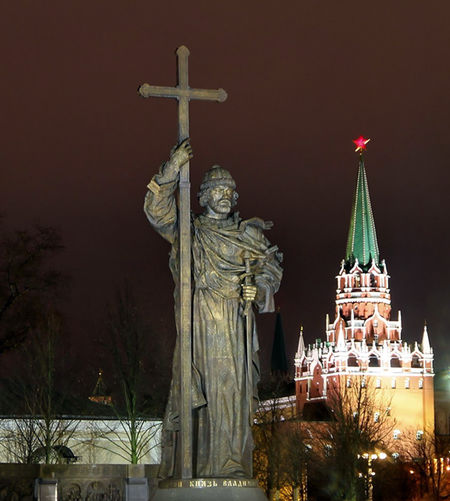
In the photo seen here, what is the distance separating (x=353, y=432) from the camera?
6475 centimetres

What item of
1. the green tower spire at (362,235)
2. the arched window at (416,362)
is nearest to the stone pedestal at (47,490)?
the arched window at (416,362)

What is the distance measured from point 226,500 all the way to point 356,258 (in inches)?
5821

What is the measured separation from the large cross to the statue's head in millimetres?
638

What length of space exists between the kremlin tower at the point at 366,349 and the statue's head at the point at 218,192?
12013 centimetres

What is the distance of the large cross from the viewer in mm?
10539

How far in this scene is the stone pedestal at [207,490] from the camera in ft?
34.2

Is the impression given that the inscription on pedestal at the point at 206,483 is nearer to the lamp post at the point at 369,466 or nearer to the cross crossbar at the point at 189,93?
the cross crossbar at the point at 189,93

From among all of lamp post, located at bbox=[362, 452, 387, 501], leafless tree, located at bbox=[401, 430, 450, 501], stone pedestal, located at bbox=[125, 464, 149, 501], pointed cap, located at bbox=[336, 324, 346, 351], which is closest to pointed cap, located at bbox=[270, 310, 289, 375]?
pointed cap, located at bbox=[336, 324, 346, 351]

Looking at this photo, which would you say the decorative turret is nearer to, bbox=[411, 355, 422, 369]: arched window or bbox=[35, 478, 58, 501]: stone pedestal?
bbox=[35, 478, 58, 501]: stone pedestal

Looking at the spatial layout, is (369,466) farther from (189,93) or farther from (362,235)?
(362,235)

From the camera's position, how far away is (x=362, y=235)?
159m

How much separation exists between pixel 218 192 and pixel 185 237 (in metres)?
0.84

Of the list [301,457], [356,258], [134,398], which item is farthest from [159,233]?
[356,258]

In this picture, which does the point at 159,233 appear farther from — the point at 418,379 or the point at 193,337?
the point at 418,379
